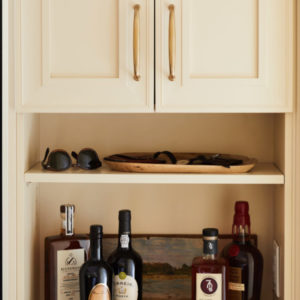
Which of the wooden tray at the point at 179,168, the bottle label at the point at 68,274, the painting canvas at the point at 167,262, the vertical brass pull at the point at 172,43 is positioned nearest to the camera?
the vertical brass pull at the point at 172,43

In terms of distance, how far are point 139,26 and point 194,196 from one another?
2.07 ft

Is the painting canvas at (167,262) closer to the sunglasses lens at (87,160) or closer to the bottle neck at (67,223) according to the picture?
the bottle neck at (67,223)

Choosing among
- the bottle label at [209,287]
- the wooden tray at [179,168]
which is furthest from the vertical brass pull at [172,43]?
the bottle label at [209,287]

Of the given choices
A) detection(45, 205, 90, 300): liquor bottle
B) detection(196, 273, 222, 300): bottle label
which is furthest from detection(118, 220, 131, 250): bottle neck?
detection(196, 273, 222, 300): bottle label

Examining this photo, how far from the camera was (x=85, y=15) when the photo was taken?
67.2 inches

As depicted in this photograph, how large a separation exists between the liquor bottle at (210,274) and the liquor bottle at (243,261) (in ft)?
0.18

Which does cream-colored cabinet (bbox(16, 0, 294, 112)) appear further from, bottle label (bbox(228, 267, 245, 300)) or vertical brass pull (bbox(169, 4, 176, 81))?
bottle label (bbox(228, 267, 245, 300))

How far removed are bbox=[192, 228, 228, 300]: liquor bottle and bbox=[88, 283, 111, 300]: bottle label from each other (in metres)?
0.25

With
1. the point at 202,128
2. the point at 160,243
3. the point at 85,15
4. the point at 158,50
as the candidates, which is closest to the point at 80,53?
the point at 85,15

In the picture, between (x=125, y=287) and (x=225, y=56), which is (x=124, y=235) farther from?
(x=225, y=56)

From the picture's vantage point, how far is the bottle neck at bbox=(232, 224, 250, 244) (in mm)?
1902

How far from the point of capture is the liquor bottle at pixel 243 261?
6.07ft

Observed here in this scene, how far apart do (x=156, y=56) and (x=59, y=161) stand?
1.37ft

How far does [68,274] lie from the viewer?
188 cm
